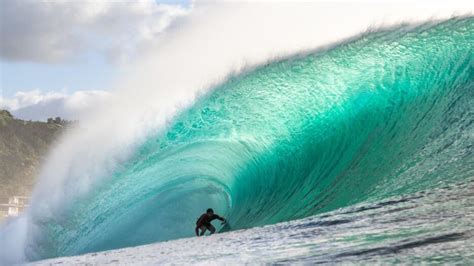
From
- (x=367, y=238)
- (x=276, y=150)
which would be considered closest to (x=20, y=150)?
(x=276, y=150)

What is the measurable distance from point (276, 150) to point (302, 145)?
2.74 ft

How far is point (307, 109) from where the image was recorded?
525 inches

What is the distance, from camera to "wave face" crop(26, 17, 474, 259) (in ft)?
32.1

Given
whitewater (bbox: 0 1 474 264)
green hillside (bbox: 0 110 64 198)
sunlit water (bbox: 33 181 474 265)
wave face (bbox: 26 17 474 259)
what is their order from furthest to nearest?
green hillside (bbox: 0 110 64 198) → wave face (bbox: 26 17 474 259) → whitewater (bbox: 0 1 474 264) → sunlit water (bbox: 33 181 474 265)

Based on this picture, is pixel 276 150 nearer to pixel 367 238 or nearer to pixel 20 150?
pixel 367 238

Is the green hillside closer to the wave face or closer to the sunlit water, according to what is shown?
the wave face

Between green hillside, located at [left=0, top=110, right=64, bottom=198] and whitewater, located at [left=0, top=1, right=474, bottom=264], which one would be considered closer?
whitewater, located at [left=0, top=1, right=474, bottom=264]

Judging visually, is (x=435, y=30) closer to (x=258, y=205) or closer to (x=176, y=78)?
(x=258, y=205)

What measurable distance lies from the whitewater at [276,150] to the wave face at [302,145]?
0.09ft

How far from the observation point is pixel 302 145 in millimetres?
12977

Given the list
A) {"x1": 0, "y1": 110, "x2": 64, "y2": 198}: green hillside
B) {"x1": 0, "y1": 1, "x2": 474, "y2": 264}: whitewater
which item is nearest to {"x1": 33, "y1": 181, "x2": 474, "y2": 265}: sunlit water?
{"x1": 0, "y1": 1, "x2": 474, "y2": 264}: whitewater

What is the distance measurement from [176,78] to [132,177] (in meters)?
2.19

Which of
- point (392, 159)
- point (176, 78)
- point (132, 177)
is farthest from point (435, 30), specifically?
point (132, 177)

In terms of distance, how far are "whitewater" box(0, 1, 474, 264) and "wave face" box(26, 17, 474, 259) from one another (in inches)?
1.1
